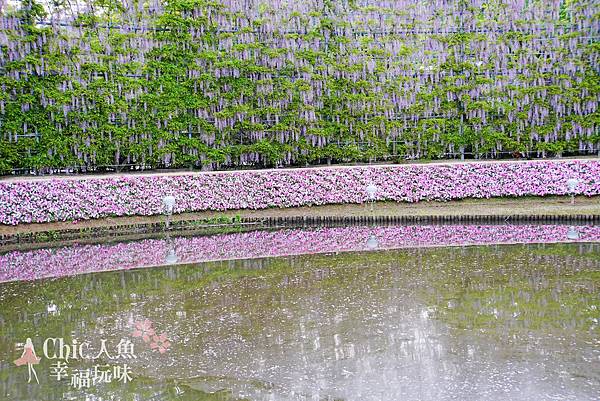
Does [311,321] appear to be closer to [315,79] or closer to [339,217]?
[339,217]

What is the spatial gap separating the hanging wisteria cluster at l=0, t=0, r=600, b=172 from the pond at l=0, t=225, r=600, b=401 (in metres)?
4.17

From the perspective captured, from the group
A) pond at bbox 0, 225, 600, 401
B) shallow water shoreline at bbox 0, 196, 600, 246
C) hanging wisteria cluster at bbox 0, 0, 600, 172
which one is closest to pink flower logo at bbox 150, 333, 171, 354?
pond at bbox 0, 225, 600, 401

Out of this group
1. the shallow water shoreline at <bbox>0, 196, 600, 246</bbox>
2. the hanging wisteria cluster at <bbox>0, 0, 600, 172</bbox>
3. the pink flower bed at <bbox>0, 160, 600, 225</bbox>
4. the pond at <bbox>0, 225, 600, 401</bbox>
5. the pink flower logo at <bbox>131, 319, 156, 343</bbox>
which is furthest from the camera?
the hanging wisteria cluster at <bbox>0, 0, 600, 172</bbox>

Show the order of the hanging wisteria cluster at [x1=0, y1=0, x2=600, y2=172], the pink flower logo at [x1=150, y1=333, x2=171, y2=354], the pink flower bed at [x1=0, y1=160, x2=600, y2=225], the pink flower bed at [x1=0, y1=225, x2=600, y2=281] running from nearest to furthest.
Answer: the pink flower logo at [x1=150, y1=333, x2=171, y2=354], the pink flower bed at [x1=0, y1=225, x2=600, y2=281], the pink flower bed at [x1=0, y1=160, x2=600, y2=225], the hanging wisteria cluster at [x1=0, y1=0, x2=600, y2=172]

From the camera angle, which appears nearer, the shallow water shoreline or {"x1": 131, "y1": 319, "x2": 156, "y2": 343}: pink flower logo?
{"x1": 131, "y1": 319, "x2": 156, "y2": 343}: pink flower logo

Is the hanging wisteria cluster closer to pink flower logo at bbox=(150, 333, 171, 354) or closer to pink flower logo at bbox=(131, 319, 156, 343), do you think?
pink flower logo at bbox=(131, 319, 156, 343)

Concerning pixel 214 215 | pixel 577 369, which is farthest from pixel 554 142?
pixel 577 369

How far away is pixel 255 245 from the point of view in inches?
335

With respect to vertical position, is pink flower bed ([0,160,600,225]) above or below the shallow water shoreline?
above

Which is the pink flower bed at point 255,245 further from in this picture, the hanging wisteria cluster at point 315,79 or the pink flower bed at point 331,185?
the hanging wisteria cluster at point 315,79

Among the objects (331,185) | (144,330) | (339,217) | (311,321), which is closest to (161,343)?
(144,330)

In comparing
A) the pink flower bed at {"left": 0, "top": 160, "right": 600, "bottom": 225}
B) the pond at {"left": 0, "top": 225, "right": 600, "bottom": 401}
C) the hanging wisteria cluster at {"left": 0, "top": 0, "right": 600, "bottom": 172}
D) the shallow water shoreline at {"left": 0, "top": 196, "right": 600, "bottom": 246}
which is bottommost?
the pond at {"left": 0, "top": 225, "right": 600, "bottom": 401}

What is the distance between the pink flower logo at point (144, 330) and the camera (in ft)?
15.9

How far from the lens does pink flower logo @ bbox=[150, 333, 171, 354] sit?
4549 mm
